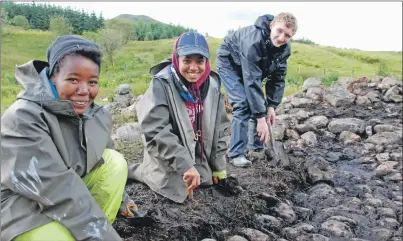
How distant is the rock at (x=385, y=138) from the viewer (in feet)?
19.4

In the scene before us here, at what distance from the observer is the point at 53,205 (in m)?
2.01

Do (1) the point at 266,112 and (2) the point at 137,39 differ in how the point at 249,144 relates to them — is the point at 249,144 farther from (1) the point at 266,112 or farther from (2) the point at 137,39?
(2) the point at 137,39

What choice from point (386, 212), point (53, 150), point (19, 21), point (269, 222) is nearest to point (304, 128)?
point (386, 212)

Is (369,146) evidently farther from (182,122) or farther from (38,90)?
(38,90)

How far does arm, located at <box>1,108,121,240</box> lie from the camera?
1.96 meters

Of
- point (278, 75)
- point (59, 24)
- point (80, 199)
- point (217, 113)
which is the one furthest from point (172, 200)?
point (59, 24)

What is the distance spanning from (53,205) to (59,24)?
23.8 meters

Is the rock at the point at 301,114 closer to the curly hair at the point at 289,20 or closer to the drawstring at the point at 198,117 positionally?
the curly hair at the point at 289,20

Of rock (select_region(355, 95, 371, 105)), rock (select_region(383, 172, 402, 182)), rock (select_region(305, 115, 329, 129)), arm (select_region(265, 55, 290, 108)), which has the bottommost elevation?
rock (select_region(383, 172, 402, 182))

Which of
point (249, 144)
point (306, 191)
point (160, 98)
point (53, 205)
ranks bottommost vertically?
point (306, 191)

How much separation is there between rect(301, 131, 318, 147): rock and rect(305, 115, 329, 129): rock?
1.85ft

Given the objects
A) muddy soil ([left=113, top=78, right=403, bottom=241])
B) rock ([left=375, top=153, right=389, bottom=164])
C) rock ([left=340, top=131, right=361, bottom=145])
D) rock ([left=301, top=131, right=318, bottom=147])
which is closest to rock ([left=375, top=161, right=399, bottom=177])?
muddy soil ([left=113, top=78, right=403, bottom=241])

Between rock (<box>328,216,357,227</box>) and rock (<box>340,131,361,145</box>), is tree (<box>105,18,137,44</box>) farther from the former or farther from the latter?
rock (<box>328,216,357,227</box>)

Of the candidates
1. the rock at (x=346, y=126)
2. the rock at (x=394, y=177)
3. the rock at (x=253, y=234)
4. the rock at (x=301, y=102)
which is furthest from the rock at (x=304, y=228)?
the rock at (x=301, y=102)
